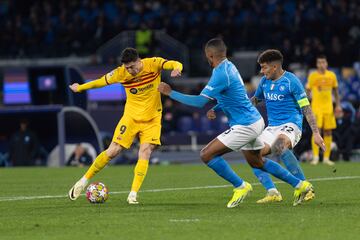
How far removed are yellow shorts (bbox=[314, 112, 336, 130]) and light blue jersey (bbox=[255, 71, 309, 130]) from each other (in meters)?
9.62

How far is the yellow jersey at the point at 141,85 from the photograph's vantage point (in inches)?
546

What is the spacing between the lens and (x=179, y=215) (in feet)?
38.4

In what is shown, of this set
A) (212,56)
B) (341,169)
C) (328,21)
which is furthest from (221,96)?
(328,21)

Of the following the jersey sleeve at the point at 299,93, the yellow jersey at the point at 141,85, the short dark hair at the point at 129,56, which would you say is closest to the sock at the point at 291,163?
the jersey sleeve at the point at 299,93

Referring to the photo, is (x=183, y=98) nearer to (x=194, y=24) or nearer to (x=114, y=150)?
(x=114, y=150)

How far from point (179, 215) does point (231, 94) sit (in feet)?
5.96

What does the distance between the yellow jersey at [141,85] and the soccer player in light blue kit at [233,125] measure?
1.39 m

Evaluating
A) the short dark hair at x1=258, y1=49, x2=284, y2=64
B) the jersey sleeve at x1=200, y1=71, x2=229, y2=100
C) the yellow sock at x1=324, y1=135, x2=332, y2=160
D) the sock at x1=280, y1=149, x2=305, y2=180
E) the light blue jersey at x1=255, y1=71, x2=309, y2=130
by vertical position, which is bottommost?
the yellow sock at x1=324, y1=135, x2=332, y2=160

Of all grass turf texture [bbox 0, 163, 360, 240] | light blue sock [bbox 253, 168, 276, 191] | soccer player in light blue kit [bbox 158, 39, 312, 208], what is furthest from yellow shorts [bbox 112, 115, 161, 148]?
light blue sock [bbox 253, 168, 276, 191]

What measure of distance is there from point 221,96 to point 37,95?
659 inches

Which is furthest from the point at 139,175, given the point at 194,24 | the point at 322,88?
the point at 194,24

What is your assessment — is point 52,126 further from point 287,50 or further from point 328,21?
point 328,21

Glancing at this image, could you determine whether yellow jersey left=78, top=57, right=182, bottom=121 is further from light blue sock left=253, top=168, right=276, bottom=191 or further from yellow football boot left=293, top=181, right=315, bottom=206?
yellow football boot left=293, top=181, right=315, bottom=206

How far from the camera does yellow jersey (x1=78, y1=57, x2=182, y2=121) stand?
1387cm
